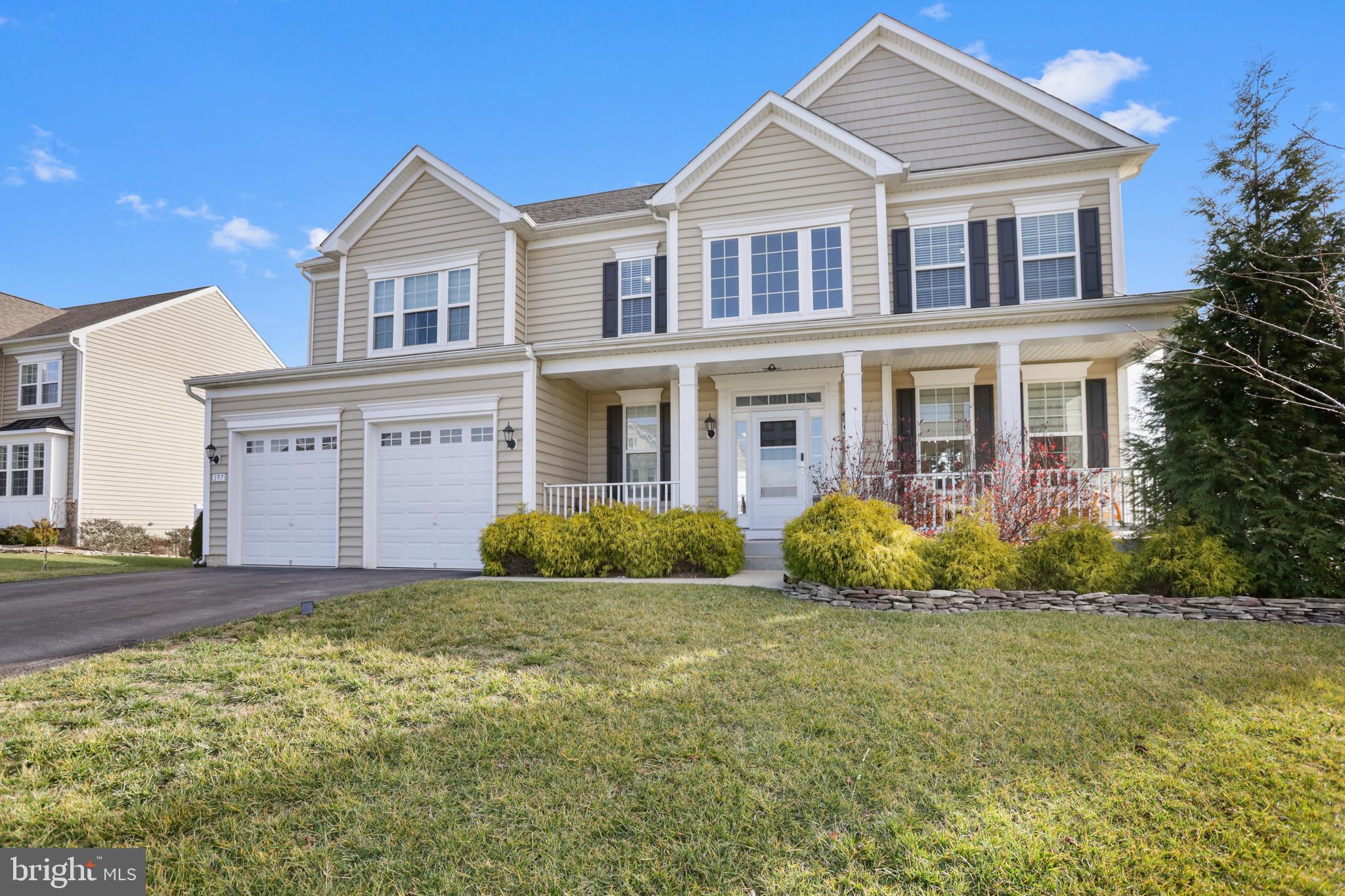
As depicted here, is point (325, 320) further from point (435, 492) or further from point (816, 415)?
point (816, 415)

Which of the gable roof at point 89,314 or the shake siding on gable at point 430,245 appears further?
the gable roof at point 89,314

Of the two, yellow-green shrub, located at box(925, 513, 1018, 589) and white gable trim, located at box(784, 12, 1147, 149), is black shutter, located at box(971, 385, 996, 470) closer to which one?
yellow-green shrub, located at box(925, 513, 1018, 589)

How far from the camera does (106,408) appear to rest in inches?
728

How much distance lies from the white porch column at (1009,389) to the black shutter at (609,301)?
20.5 feet

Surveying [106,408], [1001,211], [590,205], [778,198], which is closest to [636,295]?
[590,205]

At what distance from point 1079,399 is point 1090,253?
2278 millimetres

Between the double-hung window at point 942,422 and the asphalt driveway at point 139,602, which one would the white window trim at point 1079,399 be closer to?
the double-hung window at point 942,422

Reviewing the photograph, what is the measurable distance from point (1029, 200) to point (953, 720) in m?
9.62

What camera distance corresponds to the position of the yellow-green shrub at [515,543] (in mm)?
9242

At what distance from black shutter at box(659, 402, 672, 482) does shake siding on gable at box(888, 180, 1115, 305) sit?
4.94m

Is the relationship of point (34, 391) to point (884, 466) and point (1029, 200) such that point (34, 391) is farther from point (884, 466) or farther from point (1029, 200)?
point (1029, 200)

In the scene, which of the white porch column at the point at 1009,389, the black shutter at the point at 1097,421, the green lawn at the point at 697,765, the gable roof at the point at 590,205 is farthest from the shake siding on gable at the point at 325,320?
the black shutter at the point at 1097,421

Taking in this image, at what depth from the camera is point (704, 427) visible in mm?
11727

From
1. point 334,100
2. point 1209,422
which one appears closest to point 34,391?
point 334,100
